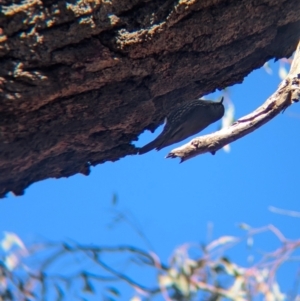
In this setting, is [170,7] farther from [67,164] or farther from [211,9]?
[67,164]

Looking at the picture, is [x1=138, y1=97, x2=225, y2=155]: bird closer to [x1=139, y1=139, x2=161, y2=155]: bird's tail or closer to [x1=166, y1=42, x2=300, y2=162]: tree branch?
[x1=139, y1=139, x2=161, y2=155]: bird's tail

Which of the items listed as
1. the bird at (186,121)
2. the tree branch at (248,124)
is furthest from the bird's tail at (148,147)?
the tree branch at (248,124)

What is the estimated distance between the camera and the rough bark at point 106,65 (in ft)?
3.14

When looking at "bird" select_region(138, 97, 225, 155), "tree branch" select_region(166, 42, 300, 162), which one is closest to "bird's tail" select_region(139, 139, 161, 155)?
"bird" select_region(138, 97, 225, 155)

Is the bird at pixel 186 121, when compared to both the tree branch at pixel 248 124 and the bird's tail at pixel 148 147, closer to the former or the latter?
the bird's tail at pixel 148 147

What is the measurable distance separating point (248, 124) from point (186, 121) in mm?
170

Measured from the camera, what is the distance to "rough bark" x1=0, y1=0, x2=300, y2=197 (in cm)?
96

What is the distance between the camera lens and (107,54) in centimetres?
101

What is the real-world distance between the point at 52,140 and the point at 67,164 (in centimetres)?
15

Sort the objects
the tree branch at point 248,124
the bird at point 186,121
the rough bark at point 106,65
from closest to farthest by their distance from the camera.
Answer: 1. the rough bark at point 106,65
2. the tree branch at point 248,124
3. the bird at point 186,121

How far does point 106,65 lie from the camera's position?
1.02 m

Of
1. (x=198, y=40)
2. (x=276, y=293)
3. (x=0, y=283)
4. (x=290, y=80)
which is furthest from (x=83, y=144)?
(x=276, y=293)

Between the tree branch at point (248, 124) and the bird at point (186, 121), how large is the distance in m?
0.12

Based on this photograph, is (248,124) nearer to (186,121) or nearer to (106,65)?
(186,121)
